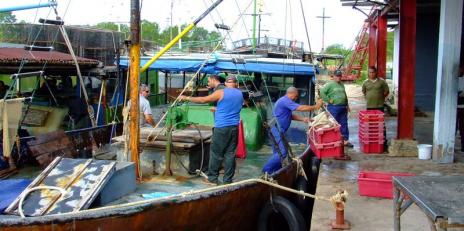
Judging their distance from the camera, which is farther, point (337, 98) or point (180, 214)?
point (337, 98)

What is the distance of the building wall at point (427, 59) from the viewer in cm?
1720

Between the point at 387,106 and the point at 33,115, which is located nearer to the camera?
the point at 33,115

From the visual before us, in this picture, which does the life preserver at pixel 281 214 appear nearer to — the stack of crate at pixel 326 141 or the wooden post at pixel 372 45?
the stack of crate at pixel 326 141

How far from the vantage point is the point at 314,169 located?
9.44m

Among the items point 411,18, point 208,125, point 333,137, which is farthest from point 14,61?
point 411,18

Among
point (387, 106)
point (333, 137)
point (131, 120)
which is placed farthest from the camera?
point (387, 106)

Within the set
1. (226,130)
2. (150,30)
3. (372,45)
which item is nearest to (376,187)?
(226,130)

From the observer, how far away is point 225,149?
675cm

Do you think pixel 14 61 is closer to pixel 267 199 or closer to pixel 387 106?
pixel 267 199

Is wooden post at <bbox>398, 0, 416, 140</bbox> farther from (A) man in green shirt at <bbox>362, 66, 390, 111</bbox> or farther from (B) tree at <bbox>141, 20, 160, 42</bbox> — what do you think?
(B) tree at <bbox>141, 20, 160, 42</bbox>

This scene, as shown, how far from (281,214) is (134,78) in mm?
2622

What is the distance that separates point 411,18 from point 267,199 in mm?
4940

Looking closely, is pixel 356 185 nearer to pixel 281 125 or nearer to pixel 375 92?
pixel 281 125

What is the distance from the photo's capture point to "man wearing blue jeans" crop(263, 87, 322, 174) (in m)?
7.75
